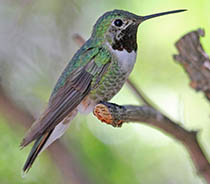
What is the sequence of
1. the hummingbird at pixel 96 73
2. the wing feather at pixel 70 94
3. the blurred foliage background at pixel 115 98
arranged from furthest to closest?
1. the blurred foliage background at pixel 115 98
2. the hummingbird at pixel 96 73
3. the wing feather at pixel 70 94

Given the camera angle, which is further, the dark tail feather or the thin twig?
the thin twig

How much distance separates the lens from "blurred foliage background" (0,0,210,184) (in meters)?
4.09

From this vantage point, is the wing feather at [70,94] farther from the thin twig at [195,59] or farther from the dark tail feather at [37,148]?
the thin twig at [195,59]

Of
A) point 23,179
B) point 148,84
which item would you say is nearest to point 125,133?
point 148,84

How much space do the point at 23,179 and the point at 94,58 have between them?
121 cm

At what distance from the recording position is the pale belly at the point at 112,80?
3.41 metres

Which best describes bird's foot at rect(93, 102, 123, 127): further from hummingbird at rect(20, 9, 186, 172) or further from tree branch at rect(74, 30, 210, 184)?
hummingbird at rect(20, 9, 186, 172)

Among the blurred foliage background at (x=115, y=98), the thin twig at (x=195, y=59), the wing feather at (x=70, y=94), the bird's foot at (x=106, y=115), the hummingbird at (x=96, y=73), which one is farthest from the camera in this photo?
the blurred foliage background at (x=115, y=98)

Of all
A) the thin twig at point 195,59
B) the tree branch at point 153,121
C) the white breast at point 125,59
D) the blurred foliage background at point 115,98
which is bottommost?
the blurred foliage background at point 115,98

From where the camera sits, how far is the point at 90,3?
517 cm

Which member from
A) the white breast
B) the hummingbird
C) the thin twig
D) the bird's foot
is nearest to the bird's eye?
the hummingbird

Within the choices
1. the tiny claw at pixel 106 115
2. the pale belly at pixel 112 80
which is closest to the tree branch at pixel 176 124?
the tiny claw at pixel 106 115

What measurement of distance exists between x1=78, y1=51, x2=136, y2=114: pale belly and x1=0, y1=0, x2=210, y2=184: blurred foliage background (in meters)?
0.58

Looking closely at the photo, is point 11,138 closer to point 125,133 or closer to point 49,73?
point 49,73
